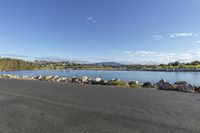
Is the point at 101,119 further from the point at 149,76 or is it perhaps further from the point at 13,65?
the point at 13,65

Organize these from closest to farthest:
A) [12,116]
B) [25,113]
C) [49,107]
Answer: [12,116] → [25,113] → [49,107]

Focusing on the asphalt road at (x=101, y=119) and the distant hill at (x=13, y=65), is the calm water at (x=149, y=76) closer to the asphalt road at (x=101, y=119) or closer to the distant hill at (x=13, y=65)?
the asphalt road at (x=101, y=119)

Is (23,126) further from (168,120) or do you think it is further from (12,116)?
(168,120)

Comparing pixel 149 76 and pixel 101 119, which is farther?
pixel 149 76

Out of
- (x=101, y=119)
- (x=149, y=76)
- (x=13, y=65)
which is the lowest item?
(x=149, y=76)

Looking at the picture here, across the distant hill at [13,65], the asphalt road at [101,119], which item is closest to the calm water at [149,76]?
the asphalt road at [101,119]

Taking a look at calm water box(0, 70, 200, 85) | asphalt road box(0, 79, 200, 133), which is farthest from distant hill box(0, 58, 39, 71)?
asphalt road box(0, 79, 200, 133)

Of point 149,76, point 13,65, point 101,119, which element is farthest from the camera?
point 13,65

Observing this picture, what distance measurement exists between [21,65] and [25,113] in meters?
155

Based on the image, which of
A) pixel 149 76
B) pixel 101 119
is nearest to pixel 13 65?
pixel 149 76

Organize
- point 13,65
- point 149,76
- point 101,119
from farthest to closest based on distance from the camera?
1. point 13,65
2. point 149,76
3. point 101,119

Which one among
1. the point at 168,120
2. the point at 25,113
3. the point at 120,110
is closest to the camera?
the point at 168,120

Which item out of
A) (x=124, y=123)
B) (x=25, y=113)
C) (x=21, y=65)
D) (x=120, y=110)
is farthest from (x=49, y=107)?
(x=21, y=65)

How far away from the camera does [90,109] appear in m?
6.04
